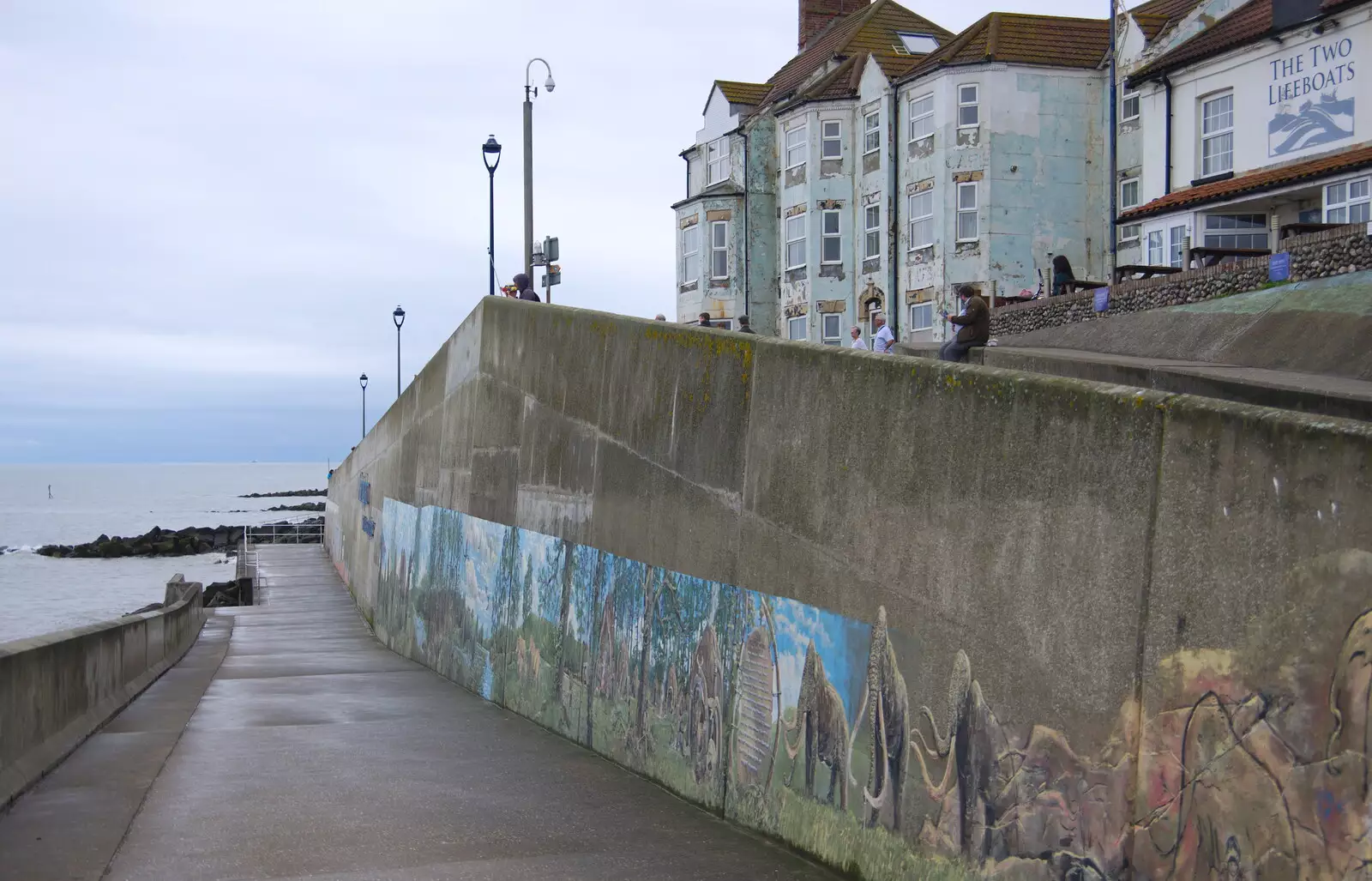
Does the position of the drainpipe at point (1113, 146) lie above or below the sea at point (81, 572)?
above

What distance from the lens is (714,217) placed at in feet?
163

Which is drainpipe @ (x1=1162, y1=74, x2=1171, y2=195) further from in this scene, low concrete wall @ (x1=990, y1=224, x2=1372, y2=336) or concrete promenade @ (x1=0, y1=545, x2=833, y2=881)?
concrete promenade @ (x1=0, y1=545, x2=833, y2=881)

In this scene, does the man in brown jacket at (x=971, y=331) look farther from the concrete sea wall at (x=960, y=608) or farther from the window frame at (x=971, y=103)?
the window frame at (x=971, y=103)

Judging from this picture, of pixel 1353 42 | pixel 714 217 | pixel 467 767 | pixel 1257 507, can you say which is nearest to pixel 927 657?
pixel 1257 507

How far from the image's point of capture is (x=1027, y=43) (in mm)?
41250

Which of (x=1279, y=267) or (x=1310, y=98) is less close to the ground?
(x=1310, y=98)

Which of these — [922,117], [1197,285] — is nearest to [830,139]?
[922,117]

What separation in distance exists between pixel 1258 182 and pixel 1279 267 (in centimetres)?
829

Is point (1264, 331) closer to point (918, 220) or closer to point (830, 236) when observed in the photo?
point (918, 220)

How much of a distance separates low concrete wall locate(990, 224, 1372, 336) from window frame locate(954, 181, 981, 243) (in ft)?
39.9

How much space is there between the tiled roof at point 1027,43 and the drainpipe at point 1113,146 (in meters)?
2.25

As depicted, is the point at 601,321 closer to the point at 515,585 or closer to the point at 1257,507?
the point at 515,585

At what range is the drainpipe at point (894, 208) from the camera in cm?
4306

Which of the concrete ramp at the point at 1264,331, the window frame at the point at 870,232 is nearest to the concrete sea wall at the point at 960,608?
the concrete ramp at the point at 1264,331
